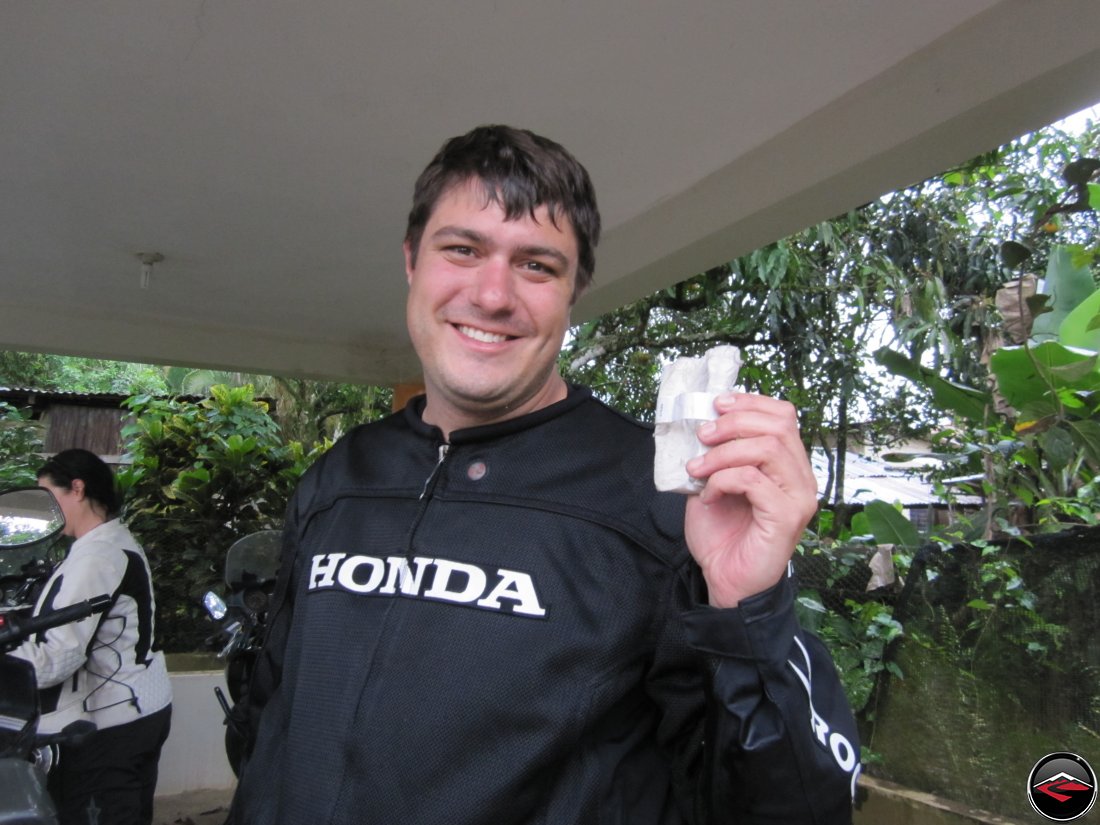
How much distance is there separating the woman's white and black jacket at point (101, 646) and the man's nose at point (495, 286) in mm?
2291

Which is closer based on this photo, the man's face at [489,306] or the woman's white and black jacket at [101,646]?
the man's face at [489,306]

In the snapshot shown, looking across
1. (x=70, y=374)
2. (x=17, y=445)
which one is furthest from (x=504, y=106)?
(x=70, y=374)

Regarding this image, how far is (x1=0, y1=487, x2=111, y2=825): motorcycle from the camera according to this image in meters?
1.88

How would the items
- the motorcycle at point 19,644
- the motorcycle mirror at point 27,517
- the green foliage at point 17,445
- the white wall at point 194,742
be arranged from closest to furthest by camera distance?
the motorcycle at point 19,644
the motorcycle mirror at point 27,517
the white wall at point 194,742
the green foliage at point 17,445

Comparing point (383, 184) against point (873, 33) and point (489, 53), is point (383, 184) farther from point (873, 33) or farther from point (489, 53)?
point (873, 33)

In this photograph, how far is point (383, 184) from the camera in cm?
349

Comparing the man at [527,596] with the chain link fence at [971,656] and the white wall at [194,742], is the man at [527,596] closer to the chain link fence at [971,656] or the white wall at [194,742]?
the chain link fence at [971,656]

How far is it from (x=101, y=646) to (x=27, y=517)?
0.90 metres

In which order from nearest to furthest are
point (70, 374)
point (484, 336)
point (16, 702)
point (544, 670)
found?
point (544, 670) < point (484, 336) < point (16, 702) < point (70, 374)

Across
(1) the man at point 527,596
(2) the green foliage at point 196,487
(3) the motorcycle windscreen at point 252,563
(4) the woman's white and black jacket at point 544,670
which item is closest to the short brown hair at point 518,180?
(1) the man at point 527,596

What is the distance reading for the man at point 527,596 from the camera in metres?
0.97

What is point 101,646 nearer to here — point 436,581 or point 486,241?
point 436,581

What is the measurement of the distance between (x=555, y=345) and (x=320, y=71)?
1710 millimetres

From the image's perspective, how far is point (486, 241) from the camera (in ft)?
4.53
